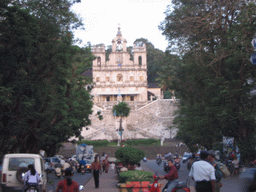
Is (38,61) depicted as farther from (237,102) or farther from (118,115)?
(118,115)

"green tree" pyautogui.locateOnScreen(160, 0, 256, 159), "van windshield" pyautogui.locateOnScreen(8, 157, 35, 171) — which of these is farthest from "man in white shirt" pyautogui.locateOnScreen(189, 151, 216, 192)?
"green tree" pyautogui.locateOnScreen(160, 0, 256, 159)

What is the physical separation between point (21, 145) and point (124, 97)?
55882mm

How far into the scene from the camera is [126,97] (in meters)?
79.0

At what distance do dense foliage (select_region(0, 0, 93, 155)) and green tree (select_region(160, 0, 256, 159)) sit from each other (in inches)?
248

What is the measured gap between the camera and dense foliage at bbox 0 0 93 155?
1588 centimetres

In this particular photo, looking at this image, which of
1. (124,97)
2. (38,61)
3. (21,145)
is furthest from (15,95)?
(124,97)

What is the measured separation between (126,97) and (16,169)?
66.3 meters

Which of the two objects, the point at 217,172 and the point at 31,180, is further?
the point at 31,180

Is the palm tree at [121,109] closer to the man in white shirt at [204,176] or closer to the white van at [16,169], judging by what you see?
the white van at [16,169]

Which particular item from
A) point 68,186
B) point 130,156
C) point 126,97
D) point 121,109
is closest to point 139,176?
point 68,186

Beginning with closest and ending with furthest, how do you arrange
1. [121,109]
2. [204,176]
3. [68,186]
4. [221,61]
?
[68,186] < [204,176] < [221,61] < [121,109]

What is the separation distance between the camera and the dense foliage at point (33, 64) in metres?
15.9

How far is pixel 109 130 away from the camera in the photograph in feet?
226

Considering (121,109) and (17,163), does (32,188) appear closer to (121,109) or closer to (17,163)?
(17,163)
